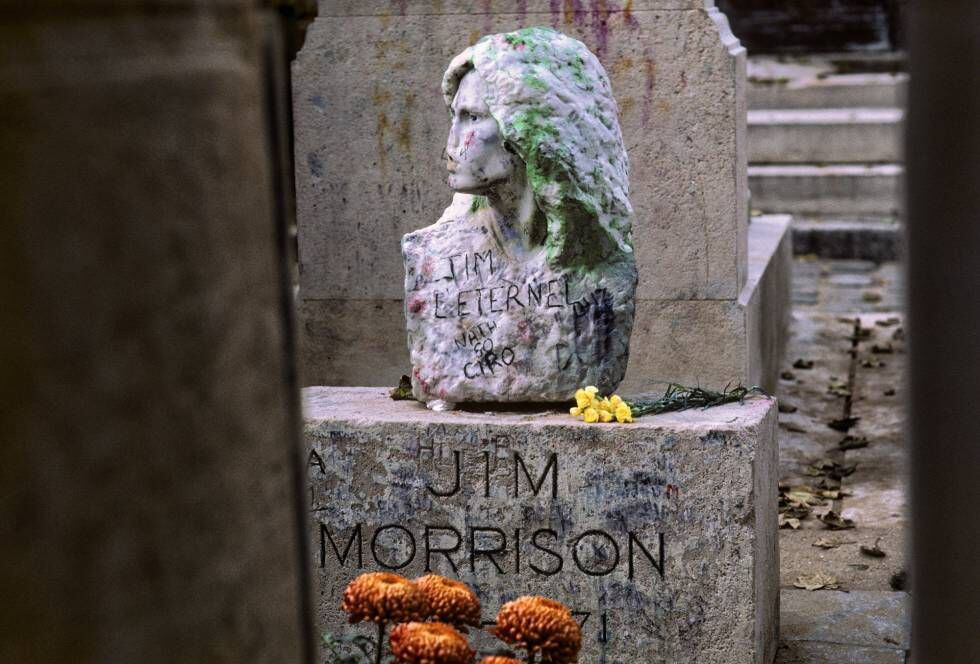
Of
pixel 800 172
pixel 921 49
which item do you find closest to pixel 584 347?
pixel 921 49

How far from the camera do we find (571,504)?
390cm

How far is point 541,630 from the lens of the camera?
2.55 metres

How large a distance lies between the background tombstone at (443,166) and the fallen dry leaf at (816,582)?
122cm

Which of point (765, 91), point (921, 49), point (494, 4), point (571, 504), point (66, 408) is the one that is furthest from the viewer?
point (765, 91)

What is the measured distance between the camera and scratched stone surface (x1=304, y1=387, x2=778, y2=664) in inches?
150

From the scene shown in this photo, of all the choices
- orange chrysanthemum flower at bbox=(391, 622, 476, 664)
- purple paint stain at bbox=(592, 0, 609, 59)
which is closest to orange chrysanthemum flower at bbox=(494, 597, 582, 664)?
orange chrysanthemum flower at bbox=(391, 622, 476, 664)

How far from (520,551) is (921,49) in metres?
2.90

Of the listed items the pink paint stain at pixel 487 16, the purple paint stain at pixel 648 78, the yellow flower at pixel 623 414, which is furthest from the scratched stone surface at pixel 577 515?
the pink paint stain at pixel 487 16

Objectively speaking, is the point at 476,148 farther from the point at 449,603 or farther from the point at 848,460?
the point at 848,460

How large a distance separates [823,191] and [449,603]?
10755 mm

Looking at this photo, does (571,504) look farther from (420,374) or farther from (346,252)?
(346,252)

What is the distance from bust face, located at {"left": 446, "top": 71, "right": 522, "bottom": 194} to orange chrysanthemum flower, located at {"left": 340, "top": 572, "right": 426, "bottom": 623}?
1.59 m

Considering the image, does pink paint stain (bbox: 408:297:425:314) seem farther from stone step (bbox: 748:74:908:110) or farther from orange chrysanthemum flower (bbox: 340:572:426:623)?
stone step (bbox: 748:74:908:110)

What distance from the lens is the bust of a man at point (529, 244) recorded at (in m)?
3.89
